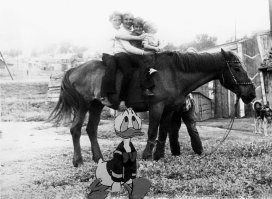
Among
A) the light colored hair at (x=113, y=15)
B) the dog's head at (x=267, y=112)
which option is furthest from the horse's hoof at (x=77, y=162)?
the dog's head at (x=267, y=112)

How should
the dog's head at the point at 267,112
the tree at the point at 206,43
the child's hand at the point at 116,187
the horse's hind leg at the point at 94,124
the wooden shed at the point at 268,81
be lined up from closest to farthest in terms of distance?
the child's hand at the point at 116,187
the horse's hind leg at the point at 94,124
the wooden shed at the point at 268,81
the dog's head at the point at 267,112
the tree at the point at 206,43

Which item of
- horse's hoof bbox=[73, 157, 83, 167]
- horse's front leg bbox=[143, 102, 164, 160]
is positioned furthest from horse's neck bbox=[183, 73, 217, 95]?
horse's hoof bbox=[73, 157, 83, 167]

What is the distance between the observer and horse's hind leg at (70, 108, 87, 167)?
5973 mm

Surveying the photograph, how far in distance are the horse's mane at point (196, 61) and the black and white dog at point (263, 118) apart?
400 centimetres

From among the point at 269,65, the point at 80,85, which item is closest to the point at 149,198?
the point at 80,85

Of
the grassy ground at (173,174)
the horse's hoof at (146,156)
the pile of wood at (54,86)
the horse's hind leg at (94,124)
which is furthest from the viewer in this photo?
the pile of wood at (54,86)

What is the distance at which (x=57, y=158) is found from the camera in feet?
21.5

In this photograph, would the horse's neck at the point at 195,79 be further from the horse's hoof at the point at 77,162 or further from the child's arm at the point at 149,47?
the horse's hoof at the point at 77,162

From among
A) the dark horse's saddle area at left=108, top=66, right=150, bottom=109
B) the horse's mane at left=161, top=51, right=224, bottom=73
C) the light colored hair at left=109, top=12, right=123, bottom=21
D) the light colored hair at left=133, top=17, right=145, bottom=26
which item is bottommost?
the dark horse's saddle area at left=108, top=66, right=150, bottom=109

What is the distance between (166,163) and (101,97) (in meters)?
1.52

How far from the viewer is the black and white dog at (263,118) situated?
9.34 meters

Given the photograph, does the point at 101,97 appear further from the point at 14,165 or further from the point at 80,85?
the point at 14,165

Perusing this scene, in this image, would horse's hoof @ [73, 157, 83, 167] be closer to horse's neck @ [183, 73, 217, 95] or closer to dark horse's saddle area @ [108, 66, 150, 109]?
dark horse's saddle area @ [108, 66, 150, 109]

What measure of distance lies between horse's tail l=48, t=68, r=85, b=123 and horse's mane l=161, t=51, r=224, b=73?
1.75 metres
